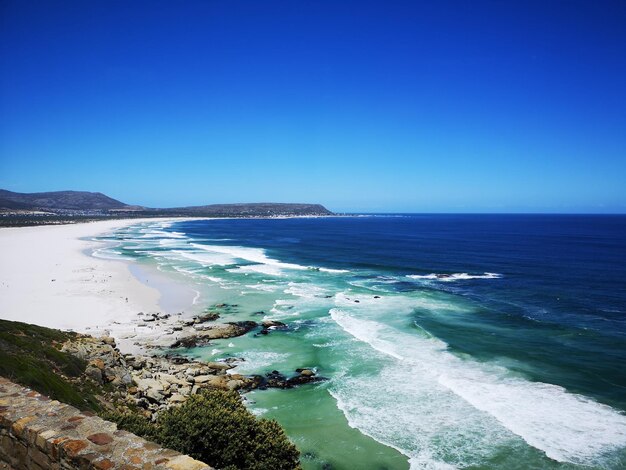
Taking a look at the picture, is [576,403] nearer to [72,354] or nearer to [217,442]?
[217,442]

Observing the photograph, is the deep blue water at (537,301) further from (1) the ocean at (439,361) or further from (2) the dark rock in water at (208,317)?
(2) the dark rock in water at (208,317)

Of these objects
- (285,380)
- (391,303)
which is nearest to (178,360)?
(285,380)

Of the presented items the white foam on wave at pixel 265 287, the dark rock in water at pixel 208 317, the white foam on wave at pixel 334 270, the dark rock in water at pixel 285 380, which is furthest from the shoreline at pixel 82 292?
the white foam on wave at pixel 334 270

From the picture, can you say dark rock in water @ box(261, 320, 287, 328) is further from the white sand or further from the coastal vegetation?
the coastal vegetation

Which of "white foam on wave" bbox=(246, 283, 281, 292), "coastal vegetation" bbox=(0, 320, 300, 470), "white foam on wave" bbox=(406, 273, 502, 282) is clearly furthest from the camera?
"white foam on wave" bbox=(406, 273, 502, 282)

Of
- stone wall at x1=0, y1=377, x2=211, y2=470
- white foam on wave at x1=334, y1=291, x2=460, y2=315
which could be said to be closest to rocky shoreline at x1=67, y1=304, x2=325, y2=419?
stone wall at x1=0, y1=377, x2=211, y2=470

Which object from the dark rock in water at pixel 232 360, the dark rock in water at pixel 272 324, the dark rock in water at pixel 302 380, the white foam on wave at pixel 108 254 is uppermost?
the white foam on wave at pixel 108 254

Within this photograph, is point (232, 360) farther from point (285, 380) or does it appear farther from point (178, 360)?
point (285, 380)
